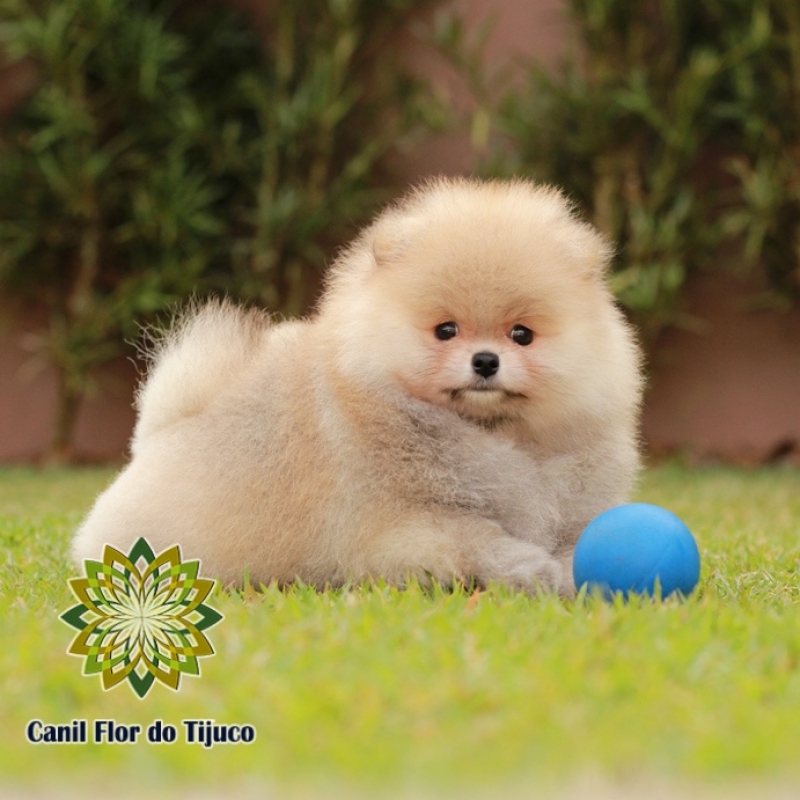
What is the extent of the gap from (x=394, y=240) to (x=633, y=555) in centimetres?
96

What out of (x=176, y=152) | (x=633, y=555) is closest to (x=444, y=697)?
(x=633, y=555)

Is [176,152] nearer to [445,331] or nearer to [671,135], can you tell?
[671,135]

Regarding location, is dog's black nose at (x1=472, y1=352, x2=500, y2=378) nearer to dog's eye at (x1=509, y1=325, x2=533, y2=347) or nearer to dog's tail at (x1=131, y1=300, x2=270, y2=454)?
dog's eye at (x1=509, y1=325, x2=533, y2=347)

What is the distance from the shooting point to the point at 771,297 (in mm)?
7012

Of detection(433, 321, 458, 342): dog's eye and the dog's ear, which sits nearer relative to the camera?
detection(433, 321, 458, 342): dog's eye

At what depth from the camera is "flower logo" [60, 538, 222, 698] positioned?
2023 millimetres

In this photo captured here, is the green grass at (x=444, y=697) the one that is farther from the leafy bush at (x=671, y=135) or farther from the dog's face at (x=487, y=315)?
the leafy bush at (x=671, y=135)

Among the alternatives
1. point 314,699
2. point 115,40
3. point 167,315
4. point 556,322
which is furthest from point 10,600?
point 115,40

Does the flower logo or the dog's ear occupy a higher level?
the dog's ear

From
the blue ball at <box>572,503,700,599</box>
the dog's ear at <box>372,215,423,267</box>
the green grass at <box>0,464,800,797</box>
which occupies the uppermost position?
the dog's ear at <box>372,215,423,267</box>

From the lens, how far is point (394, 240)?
2.83 metres

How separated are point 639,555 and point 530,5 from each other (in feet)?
18.6

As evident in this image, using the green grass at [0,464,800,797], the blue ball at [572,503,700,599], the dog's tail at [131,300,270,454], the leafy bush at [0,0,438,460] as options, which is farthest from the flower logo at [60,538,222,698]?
the leafy bush at [0,0,438,460]

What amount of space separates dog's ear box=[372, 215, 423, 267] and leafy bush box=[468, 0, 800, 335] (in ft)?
13.6
